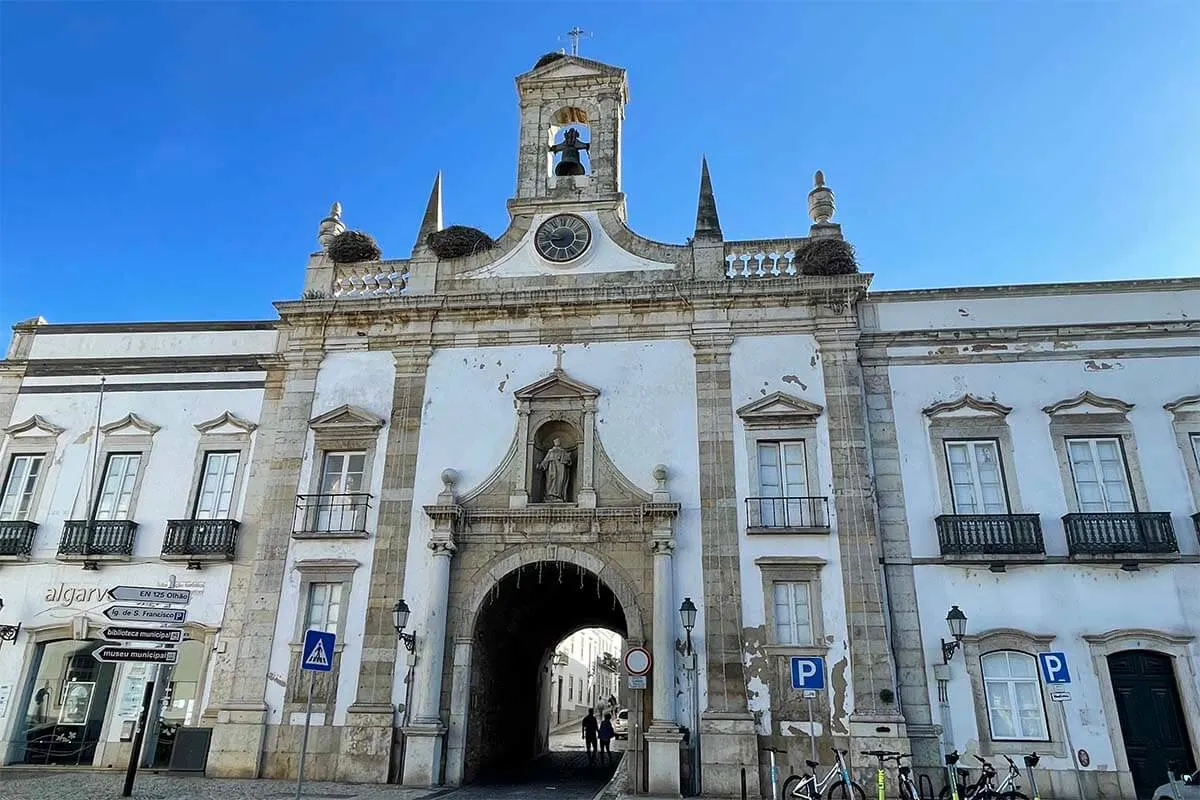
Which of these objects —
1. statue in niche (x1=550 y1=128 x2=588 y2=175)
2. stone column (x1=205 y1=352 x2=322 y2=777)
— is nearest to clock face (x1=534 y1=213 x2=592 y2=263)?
statue in niche (x1=550 y1=128 x2=588 y2=175)

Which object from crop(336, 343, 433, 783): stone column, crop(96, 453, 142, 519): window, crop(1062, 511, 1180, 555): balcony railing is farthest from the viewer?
crop(96, 453, 142, 519): window

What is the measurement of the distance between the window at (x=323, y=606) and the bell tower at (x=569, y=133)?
8913 millimetres

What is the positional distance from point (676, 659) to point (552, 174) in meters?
11.3

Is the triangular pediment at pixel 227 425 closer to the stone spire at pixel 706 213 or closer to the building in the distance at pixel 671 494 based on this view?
the building in the distance at pixel 671 494

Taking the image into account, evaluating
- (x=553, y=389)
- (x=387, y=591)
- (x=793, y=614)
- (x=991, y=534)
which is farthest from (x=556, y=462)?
(x=991, y=534)

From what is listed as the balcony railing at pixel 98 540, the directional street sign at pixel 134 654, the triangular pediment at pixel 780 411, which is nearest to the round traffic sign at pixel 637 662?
the triangular pediment at pixel 780 411

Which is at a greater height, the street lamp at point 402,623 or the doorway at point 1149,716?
the street lamp at point 402,623

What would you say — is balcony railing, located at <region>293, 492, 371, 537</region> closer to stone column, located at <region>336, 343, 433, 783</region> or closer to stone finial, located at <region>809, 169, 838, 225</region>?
stone column, located at <region>336, 343, 433, 783</region>

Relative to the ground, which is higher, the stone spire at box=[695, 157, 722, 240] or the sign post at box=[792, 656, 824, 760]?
the stone spire at box=[695, 157, 722, 240]

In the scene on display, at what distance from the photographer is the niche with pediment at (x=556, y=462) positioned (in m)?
15.3

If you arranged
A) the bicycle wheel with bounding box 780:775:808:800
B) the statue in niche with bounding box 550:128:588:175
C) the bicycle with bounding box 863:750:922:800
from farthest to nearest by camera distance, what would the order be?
the statue in niche with bounding box 550:128:588:175 < the bicycle wheel with bounding box 780:775:808:800 < the bicycle with bounding box 863:750:922:800

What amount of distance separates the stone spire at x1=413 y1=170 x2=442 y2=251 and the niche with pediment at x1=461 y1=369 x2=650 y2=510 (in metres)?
4.80

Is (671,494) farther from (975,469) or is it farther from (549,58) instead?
(549,58)

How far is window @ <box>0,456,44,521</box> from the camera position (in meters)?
17.0
